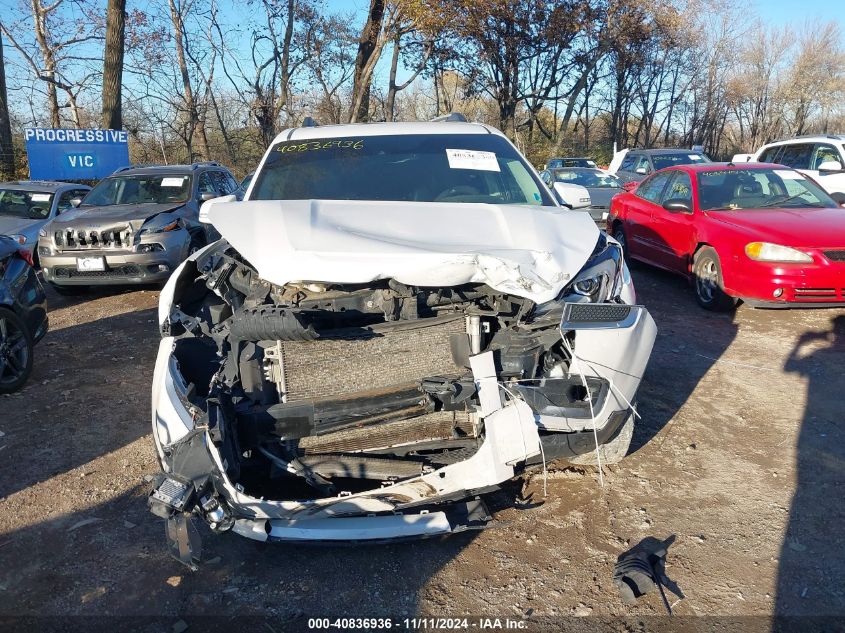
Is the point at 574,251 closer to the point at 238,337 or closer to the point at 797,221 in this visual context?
the point at 238,337

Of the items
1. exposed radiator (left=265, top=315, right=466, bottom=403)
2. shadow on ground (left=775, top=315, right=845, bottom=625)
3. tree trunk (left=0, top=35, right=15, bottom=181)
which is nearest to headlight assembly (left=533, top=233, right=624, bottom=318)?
exposed radiator (left=265, top=315, right=466, bottom=403)

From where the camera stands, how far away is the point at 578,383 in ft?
9.38

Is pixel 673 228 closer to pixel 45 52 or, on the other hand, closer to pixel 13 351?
pixel 13 351

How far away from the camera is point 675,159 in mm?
14555

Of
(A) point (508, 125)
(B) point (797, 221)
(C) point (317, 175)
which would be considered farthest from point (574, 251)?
(A) point (508, 125)

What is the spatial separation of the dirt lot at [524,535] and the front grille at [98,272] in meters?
3.32

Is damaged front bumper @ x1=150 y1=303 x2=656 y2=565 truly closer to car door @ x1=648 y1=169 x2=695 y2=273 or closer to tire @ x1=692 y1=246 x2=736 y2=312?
tire @ x1=692 y1=246 x2=736 y2=312

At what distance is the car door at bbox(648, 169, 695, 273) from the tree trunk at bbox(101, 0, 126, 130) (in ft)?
49.3

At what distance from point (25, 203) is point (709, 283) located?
9.80 meters

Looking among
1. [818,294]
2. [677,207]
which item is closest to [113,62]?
[677,207]

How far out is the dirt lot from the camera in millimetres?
2557

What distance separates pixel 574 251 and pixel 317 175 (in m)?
2.04

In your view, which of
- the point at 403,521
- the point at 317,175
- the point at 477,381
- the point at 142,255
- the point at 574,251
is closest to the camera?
the point at 403,521

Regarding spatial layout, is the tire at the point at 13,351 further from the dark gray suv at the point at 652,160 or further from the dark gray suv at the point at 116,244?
→ the dark gray suv at the point at 652,160
